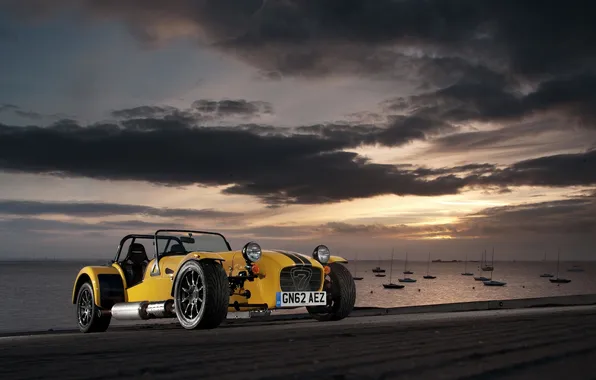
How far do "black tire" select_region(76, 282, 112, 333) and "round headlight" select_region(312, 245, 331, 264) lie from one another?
4.99m

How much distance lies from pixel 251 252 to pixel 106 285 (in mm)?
4362

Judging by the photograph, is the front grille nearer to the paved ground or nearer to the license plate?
the license plate

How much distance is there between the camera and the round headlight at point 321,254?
13891 mm

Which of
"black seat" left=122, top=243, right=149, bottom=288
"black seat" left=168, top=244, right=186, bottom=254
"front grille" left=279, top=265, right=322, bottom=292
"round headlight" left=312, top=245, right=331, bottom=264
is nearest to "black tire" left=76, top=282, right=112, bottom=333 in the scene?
"black seat" left=122, top=243, right=149, bottom=288

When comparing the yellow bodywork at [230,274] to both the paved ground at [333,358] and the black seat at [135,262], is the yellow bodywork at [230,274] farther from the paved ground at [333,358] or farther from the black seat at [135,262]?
the paved ground at [333,358]

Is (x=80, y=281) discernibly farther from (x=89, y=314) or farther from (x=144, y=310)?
(x=144, y=310)

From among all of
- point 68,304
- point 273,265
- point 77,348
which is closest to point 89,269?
point 273,265

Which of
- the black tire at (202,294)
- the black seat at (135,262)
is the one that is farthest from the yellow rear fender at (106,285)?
the black tire at (202,294)

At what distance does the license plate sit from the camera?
12.3m

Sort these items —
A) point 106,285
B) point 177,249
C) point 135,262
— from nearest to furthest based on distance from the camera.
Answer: point 177,249
point 106,285
point 135,262

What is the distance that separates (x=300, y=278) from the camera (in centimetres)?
1314

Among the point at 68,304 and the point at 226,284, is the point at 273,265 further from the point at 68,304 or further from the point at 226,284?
the point at 68,304

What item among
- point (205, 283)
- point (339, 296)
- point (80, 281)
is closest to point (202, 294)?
point (205, 283)

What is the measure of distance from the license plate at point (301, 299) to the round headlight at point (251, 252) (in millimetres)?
870
